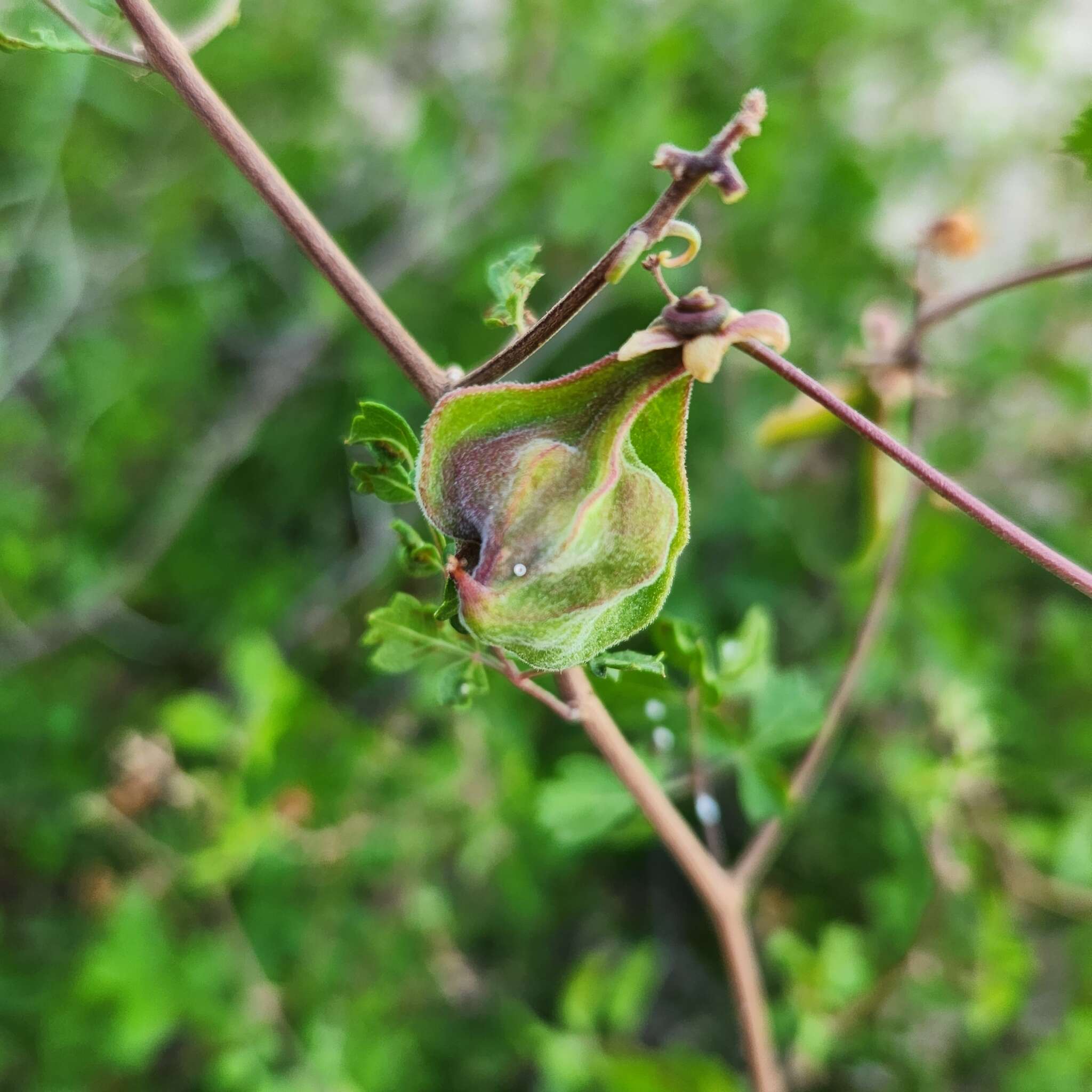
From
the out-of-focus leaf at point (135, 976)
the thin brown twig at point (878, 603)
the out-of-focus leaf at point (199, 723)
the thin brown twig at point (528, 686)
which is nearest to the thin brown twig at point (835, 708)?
the thin brown twig at point (878, 603)

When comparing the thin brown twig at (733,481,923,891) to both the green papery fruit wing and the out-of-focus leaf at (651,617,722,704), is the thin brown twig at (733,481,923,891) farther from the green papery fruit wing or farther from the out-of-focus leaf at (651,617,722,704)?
the green papery fruit wing

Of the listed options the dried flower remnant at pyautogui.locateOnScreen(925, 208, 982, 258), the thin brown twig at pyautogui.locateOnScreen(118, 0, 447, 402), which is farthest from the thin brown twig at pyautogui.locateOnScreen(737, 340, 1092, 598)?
the dried flower remnant at pyautogui.locateOnScreen(925, 208, 982, 258)

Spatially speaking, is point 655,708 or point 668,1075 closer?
point 655,708

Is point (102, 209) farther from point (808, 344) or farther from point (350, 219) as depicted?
point (808, 344)

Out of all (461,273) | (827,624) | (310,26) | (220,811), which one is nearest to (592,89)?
(461,273)

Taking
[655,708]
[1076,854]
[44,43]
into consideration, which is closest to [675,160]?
[44,43]

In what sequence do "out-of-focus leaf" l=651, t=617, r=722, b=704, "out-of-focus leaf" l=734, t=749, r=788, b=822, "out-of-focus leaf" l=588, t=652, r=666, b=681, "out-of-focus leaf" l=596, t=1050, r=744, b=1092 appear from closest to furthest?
"out-of-focus leaf" l=588, t=652, r=666, b=681
"out-of-focus leaf" l=651, t=617, r=722, b=704
"out-of-focus leaf" l=734, t=749, r=788, b=822
"out-of-focus leaf" l=596, t=1050, r=744, b=1092

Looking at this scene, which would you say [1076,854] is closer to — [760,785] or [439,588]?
[760,785]
